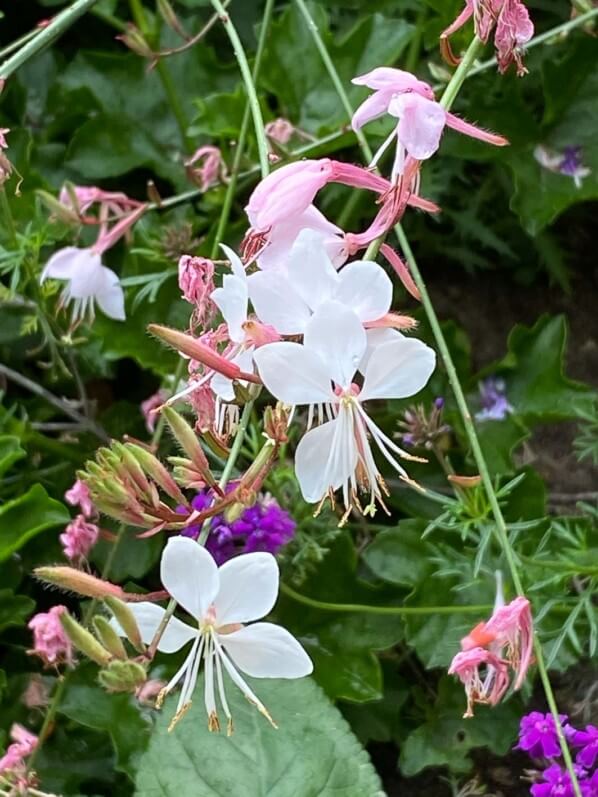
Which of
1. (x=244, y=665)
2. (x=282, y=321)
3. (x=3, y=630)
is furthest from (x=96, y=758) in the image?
(x=282, y=321)

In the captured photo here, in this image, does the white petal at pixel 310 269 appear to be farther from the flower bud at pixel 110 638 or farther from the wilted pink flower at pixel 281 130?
the wilted pink flower at pixel 281 130

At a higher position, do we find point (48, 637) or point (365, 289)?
point (365, 289)

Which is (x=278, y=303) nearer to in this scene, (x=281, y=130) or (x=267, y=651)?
(x=267, y=651)

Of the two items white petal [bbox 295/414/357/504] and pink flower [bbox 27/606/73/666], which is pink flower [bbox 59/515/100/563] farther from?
white petal [bbox 295/414/357/504]

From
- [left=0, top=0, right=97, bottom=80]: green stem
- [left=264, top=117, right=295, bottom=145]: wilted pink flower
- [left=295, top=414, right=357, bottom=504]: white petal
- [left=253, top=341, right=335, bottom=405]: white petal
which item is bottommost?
[left=264, top=117, right=295, bottom=145]: wilted pink flower

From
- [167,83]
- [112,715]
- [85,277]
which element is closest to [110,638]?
[112,715]

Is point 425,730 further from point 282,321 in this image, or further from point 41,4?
point 41,4

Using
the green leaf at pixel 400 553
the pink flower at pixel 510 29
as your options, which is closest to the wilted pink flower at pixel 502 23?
the pink flower at pixel 510 29

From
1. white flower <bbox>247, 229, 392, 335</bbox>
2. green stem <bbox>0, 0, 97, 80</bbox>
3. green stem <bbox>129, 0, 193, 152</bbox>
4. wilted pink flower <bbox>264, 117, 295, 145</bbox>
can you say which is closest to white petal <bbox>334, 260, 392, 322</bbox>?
white flower <bbox>247, 229, 392, 335</bbox>
